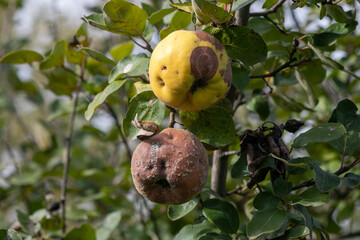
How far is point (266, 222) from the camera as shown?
103 cm

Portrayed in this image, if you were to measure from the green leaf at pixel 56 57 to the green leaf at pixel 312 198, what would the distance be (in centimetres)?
108

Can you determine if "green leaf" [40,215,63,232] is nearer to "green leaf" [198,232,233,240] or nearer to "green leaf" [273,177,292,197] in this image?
"green leaf" [198,232,233,240]

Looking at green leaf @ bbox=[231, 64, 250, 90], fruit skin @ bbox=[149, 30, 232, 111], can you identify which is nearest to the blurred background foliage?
green leaf @ bbox=[231, 64, 250, 90]

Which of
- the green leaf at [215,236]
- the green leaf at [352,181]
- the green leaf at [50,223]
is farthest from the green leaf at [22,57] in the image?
the green leaf at [352,181]

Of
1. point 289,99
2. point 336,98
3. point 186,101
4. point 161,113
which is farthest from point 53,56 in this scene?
point 336,98

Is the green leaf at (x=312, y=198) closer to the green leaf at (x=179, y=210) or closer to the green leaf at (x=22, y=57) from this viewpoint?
the green leaf at (x=179, y=210)

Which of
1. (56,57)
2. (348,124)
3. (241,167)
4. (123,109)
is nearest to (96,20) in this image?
(56,57)

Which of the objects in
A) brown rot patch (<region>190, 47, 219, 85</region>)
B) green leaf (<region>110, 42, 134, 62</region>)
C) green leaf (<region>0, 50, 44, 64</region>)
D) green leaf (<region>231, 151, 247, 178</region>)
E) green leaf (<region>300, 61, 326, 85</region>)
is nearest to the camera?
brown rot patch (<region>190, 47, 219, 85</region>)

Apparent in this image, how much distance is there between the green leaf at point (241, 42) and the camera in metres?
1.06

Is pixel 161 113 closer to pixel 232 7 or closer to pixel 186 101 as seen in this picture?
pixel 186 101

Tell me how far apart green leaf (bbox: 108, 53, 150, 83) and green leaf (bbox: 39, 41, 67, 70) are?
48cm

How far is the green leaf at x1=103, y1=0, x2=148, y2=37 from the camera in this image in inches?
43.5

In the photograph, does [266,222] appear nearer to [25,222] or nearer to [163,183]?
[163,183]

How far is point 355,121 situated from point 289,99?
0.36 m
